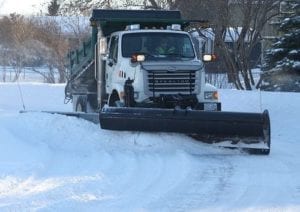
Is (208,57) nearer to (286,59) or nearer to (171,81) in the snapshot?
(171,81)

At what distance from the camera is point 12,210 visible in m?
6.00

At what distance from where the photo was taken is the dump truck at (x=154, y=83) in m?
10.1

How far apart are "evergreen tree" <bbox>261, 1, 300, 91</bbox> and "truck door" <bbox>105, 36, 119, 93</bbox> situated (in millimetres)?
13609

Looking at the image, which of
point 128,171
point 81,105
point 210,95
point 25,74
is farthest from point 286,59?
point 25,74

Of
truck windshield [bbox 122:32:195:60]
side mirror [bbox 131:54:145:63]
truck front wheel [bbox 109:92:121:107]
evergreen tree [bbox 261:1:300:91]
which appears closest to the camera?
side mirror [bbox 131:54:145:63]

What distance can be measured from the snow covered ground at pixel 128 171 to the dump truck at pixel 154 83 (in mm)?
332

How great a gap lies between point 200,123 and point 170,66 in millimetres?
1685

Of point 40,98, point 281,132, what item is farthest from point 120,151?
point 40,98

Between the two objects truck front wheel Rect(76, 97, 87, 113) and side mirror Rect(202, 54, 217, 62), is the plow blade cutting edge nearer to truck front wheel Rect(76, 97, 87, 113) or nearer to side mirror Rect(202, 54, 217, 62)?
side mirror Rect(202, 54, 217, 62)

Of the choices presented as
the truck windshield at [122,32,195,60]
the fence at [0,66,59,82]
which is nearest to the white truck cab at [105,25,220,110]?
the truck windshield at [122,32,195,60]

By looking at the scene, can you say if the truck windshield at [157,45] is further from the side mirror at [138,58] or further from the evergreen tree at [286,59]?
the evergreen tree at [286,59]

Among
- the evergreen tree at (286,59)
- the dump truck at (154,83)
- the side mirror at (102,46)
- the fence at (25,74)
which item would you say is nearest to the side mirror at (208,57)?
the dump truck at (154,83)

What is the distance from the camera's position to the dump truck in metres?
10.1

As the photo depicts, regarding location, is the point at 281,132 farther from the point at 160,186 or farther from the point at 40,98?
the point at 40,98
